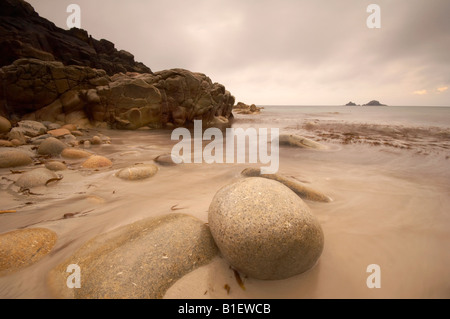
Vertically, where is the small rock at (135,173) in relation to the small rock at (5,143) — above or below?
below

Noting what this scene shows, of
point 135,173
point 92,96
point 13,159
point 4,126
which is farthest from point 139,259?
point 92,96

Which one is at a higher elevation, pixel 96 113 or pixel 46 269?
pixel 96 113

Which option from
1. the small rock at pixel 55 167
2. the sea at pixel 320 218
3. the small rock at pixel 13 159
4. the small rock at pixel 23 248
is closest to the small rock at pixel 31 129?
the small rock at pixel 13 159

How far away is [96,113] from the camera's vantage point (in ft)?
39.9

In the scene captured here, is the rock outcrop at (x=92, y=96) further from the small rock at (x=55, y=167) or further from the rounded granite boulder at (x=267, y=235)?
the rounded granite boulder at (x=267, y=235)

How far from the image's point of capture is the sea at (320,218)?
160cm

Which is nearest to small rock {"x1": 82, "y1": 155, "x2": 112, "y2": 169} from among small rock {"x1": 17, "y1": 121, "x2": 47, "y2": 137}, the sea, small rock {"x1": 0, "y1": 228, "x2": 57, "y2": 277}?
the sea

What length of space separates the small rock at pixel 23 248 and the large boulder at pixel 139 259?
0.33 meters

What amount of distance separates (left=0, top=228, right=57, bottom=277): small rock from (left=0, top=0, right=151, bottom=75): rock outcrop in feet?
82.6

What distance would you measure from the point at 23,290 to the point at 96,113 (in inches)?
517
